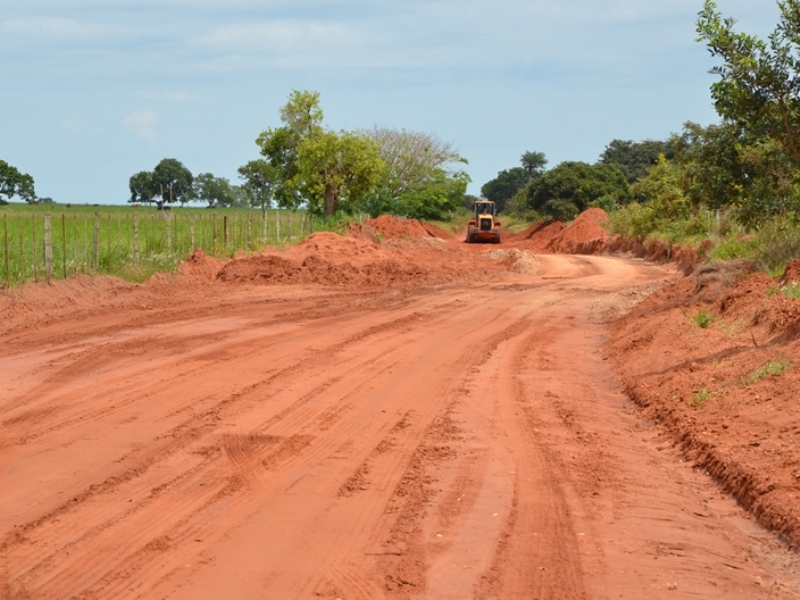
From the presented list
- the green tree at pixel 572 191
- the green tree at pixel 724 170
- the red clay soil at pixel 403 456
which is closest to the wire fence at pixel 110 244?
the red clay soil at pixel 403 456

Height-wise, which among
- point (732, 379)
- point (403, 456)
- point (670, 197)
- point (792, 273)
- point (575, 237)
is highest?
point (670, 197)

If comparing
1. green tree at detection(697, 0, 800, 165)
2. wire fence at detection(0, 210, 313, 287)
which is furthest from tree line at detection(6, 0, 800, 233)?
wire fence at detection(0, 210, 313, 287)

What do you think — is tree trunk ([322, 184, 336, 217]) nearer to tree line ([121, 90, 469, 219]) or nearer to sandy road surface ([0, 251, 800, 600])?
tree line ([121, 90, 469, 219])

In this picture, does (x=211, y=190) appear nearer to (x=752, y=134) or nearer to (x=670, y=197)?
(x=670, y=197)

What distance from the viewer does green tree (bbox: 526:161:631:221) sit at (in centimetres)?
8088

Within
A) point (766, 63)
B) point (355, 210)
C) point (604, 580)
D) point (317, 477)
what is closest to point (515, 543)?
point (604, 580)

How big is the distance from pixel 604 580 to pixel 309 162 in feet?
147

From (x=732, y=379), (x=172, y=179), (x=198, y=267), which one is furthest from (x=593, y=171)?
(x=732, y=379)

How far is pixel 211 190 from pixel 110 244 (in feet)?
338

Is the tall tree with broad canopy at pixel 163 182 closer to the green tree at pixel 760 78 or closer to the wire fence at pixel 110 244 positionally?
the wire fence at pixel 110 244

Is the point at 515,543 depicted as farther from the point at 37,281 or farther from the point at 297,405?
the point at 37,281

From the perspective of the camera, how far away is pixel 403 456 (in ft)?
30.3

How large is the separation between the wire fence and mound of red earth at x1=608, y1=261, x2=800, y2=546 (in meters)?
12.6

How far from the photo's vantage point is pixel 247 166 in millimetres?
92750
